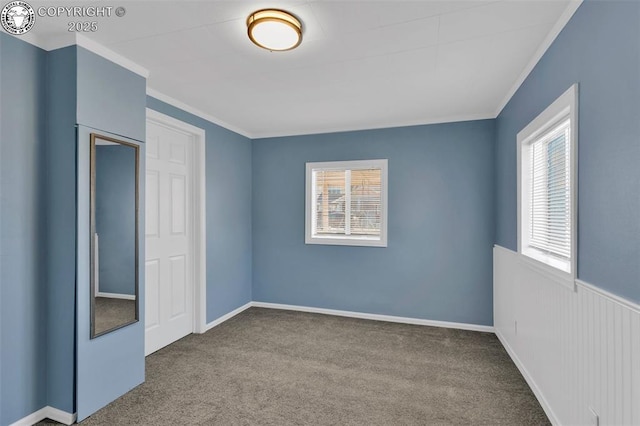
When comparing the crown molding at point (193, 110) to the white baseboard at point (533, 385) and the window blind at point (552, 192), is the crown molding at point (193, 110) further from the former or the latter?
the white baseboard at point (533, 385)

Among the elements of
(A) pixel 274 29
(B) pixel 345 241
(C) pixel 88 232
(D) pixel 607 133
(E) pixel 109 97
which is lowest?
(B) pixel 345 241

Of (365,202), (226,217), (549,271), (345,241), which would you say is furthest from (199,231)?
(549,271)

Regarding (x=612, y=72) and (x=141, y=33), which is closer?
(x=612, y=72)

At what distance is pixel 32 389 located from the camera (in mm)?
2178

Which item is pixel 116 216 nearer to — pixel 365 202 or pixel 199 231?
pixel 199 231

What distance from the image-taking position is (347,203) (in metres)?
4.56

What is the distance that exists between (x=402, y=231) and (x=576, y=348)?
2505 millimetres

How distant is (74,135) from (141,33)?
2.63ft

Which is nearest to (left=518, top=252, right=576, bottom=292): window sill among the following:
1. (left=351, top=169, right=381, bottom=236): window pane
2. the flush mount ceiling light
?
(left=351, top=169, right=381, bottom=236): window pane

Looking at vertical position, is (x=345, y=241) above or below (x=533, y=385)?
above

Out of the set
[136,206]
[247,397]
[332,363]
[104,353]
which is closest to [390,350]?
[332,363]

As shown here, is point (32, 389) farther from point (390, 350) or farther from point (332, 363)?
point (390, 350)

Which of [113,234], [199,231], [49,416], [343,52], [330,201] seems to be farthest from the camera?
[330,201]

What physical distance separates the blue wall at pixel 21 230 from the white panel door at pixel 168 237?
1.02m
